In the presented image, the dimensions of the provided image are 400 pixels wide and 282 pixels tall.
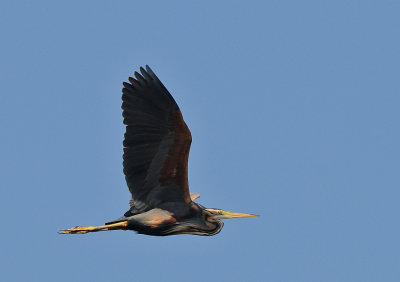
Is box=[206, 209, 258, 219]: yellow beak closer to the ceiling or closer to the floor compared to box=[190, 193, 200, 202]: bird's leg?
closer to the floor

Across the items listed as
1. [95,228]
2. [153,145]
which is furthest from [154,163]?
[95,228]

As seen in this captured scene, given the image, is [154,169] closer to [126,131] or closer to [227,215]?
[126,131]

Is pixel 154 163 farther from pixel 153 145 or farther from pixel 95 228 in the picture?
pixel 95 228

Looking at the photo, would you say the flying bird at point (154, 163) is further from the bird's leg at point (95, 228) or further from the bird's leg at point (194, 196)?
the bird's leg at point (194, 196)

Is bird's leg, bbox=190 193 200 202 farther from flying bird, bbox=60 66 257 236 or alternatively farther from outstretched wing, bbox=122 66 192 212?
outstretched wing, bbox=122 66 192 212

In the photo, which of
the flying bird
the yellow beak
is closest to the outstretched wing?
the flying bird

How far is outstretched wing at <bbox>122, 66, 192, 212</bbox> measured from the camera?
14.7 meters

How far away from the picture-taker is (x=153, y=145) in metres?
14.8

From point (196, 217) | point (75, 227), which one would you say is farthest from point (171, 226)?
point (75, 227)

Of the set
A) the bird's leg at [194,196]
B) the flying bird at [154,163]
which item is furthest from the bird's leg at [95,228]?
the bird's leg at [194,196]

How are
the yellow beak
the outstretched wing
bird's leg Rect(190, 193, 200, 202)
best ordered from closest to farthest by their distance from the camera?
the outstretched wing < the yellow beak < bird's leg Rect(190, 193, 200, 202)

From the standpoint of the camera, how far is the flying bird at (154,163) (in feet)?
48.4

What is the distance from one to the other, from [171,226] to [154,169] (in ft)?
3.42

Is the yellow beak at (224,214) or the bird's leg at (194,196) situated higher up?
the bird's leg at (194,196)
